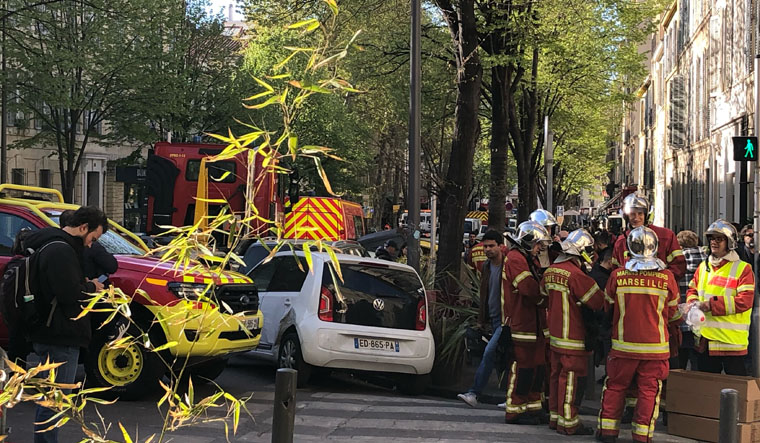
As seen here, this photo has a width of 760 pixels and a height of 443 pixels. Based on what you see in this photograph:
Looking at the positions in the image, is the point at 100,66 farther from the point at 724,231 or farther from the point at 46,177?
the point at 724,231

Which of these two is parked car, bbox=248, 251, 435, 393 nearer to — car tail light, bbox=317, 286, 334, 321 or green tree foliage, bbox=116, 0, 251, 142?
car tail light, bbox=317, 286, 334, 321

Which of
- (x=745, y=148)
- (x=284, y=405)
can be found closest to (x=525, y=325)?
(x=745, y=148)

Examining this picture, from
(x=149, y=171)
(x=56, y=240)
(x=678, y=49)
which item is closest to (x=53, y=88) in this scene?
(x=149, y=171)

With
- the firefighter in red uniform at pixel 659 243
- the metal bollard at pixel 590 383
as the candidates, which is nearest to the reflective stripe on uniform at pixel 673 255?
the firefighter in red uniform at pixel 659 243

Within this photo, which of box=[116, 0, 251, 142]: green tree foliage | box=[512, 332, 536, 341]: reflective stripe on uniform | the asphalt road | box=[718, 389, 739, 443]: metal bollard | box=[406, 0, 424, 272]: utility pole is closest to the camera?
box=[718, 389, 739, 443]: metal bollard

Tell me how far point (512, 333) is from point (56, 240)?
4.41m

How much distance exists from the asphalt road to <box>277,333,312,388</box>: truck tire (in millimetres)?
178

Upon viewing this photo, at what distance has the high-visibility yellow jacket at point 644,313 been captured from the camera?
8.21 metres

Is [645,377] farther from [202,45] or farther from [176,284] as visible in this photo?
[202,45]

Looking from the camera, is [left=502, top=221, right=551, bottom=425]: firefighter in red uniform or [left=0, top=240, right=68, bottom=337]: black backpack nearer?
[left=0, top=240, right=68, bottom=337]: black backpack

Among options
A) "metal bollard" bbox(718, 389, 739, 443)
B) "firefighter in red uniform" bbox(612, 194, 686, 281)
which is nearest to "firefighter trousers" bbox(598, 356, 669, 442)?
"firefighter in red uniform" bbox(612, 194, 686, 281)

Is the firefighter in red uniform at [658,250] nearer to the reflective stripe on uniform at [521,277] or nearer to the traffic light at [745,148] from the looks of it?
the reflective stripe on uniform at [521,277]

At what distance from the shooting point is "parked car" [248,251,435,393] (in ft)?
35.3

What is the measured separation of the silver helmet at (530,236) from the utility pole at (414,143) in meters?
4.58
